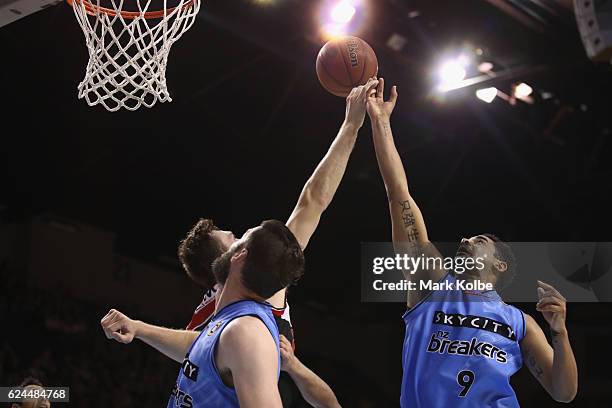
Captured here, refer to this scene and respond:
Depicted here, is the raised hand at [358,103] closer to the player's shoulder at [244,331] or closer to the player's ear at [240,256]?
the player's ear at [240,256]

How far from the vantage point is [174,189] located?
11.3 m

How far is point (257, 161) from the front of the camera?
1074 centimetres

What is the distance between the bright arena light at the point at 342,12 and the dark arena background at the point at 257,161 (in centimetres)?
17

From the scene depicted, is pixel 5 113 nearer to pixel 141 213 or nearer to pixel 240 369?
pixel 141 213

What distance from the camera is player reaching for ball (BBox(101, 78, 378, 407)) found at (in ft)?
7.91

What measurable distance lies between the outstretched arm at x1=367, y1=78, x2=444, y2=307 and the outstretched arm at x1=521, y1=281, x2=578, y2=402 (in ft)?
1.51

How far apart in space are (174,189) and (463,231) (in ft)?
12.8

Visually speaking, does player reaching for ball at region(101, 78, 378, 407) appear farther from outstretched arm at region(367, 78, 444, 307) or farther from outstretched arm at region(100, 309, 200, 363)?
outstretched arm at region(367, 78, 444, 307)

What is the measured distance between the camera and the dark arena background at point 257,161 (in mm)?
7762

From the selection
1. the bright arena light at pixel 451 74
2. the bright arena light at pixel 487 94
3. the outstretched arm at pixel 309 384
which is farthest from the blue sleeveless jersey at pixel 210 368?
the bright arena light at pixel 487 94

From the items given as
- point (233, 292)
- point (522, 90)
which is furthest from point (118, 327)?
point (522, 90)

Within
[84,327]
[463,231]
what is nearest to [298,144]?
[463,231]

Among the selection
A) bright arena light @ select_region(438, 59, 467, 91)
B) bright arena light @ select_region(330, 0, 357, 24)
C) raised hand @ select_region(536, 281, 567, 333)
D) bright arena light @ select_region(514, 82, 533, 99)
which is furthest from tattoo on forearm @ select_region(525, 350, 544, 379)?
bright arena light @ select_region(514, 82, 533, 99)

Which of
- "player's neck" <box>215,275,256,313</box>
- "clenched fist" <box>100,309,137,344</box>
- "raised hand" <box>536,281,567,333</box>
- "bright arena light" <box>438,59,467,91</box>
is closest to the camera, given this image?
"player's neck" <box>215,275,256,313</box>
